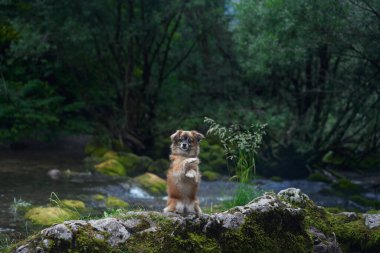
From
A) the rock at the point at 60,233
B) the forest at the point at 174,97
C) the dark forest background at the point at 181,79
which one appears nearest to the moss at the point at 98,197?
the forest at the point at 174,97

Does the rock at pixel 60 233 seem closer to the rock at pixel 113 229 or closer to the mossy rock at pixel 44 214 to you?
the rock at pixel 113 229

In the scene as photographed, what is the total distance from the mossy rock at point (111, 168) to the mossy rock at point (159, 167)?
1189 millimetres

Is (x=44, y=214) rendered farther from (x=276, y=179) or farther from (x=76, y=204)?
(x=276, y=179)

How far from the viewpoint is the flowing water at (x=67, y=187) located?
1438 cm

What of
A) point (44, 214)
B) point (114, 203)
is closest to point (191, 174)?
point (44, 214)

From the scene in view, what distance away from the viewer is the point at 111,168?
781 inches

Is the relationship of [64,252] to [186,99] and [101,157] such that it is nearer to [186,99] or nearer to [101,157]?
[101,157]

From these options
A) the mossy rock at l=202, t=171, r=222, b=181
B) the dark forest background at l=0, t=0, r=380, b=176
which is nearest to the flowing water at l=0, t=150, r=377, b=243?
the mossy rock at l=202, t=171, r=222, b=181

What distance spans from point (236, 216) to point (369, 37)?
1005cm

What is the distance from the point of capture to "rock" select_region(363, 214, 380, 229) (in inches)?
→ 331

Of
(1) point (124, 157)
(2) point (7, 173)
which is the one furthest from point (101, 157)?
(2) point (7, 173)

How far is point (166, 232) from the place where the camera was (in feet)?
22.1

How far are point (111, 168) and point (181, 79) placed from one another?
7.15 m

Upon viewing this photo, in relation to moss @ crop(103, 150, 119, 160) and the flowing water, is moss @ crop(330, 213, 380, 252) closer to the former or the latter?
the flowing water
